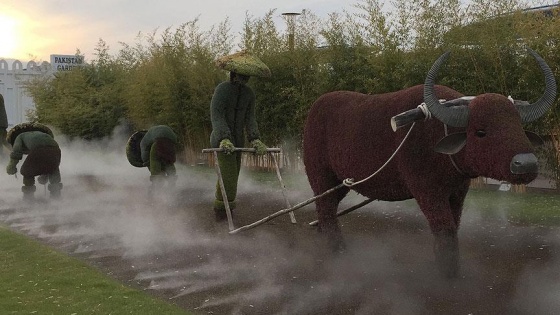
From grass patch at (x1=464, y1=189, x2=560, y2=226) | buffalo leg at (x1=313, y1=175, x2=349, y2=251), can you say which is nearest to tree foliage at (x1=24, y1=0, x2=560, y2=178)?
grass patch at (x1=464, y1=189, x2=560, y2=226)

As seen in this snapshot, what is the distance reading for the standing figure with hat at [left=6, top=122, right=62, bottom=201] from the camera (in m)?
9.75

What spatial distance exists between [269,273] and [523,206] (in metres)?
4.48

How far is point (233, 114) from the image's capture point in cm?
712

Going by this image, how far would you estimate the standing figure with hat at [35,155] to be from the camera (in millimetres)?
9750

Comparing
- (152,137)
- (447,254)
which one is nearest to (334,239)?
(447,254)

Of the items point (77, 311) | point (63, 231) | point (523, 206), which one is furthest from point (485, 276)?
point (63, 231)

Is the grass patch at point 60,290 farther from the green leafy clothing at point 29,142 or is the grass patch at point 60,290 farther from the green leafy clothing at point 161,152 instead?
the green leafy clothing at point 161,152

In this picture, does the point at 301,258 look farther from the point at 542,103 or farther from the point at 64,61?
the point at 64,61

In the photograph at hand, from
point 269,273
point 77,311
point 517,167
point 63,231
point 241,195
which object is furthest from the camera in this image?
point 241,195

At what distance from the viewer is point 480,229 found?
659cm

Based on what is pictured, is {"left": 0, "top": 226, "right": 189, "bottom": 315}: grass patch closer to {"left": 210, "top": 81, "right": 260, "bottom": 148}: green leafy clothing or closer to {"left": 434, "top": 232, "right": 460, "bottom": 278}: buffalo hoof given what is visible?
{"left": 434, "top": 232, "right": 460, "bottom": 278}: buffalo hoof

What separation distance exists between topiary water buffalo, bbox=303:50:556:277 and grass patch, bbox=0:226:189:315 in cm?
188

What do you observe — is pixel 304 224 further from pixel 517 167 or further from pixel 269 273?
pixel 517 167

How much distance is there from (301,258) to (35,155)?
230 inches
